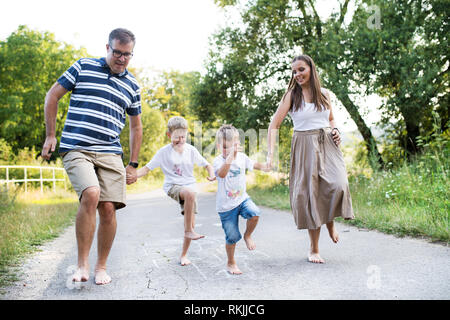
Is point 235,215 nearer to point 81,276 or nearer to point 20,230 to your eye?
point 81,276

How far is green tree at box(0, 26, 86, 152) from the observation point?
28.9 metres

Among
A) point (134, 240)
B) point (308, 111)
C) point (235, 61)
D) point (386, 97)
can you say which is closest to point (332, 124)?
point (308, 111)

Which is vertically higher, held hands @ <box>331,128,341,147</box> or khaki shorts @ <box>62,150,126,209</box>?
held hands @ <box>331,128,341,147</box>

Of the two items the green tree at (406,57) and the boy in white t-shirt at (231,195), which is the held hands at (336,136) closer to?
the boy in white t-shirt at (231,195)

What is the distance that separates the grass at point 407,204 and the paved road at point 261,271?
0.30 metres

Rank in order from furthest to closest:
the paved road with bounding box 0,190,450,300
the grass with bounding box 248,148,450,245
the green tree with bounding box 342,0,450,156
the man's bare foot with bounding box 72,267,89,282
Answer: the green tree with bounding box 342,0,450,156
the grass with bounding box 248,148,450,245
the man's bare foot with bounding box 72,267,89,282
the paved road with bounding box 0,190,450,300

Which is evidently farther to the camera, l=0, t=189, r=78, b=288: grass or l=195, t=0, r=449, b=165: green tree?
l=195, t=0, r=449, b=165: green tree

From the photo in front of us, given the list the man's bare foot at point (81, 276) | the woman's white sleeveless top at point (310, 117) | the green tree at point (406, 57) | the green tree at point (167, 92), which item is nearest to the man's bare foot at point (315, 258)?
the woman's white sleeveless top at point (310, 117)

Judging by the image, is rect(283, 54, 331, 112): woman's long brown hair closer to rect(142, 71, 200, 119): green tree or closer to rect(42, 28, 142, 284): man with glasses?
rect(42, 28, 142, 284): man with glasses

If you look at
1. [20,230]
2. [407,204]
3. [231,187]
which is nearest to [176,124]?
[231,187]

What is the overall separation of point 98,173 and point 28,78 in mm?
29860

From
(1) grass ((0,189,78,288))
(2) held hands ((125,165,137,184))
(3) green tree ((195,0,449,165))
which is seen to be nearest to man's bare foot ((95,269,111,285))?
(1) grass ((0,189,78,288))

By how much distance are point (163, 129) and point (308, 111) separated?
1076 inches

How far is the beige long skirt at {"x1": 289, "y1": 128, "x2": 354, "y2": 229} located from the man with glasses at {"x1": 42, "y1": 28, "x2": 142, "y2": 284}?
1825mm
